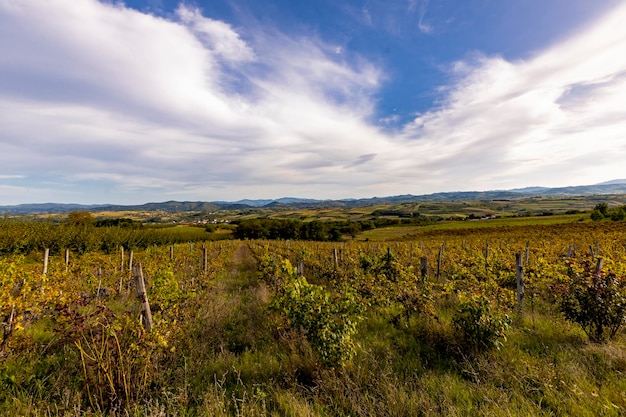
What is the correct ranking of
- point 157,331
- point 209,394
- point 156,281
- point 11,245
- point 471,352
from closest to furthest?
1. point 209,394
2. point 157,331
3. point 471,352
4. point 156,281
5. point 11,245

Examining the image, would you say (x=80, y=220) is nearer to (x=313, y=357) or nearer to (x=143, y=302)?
(x=143, y=302)

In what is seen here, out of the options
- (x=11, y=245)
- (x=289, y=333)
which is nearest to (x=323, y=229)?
(x=11, y=245)

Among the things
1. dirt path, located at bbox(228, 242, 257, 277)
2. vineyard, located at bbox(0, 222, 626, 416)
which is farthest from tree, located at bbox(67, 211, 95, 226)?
vineyard, located at bbox(0, 222, 626, 416)

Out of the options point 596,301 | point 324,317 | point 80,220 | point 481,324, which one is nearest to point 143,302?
point 324,317

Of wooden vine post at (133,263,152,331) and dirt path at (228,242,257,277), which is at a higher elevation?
wooden vine post at (133,263,152,331)

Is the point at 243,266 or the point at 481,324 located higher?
the point at 481,324

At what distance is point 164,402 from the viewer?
3924 mm

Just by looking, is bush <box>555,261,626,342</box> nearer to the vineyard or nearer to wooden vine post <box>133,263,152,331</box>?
the vineyard

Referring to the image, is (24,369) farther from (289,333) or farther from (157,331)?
(289,333)

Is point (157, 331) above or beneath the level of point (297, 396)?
above

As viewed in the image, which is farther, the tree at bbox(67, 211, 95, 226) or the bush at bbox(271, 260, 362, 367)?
the tree at bbox(67, 211, 95, 226)

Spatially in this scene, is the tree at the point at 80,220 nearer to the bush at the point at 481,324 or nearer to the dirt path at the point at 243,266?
the dirt path at the point at 243,266

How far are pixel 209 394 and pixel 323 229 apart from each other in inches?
2846

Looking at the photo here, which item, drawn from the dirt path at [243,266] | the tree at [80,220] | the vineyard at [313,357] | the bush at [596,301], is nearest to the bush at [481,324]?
the vineyard at [313,357]
